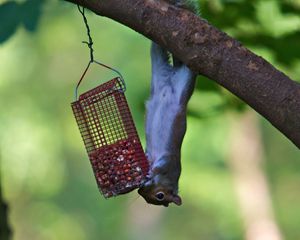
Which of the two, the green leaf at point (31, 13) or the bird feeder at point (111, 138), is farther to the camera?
the green leaf at point (31, 13)

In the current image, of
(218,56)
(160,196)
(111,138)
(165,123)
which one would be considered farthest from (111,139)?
(218,56)

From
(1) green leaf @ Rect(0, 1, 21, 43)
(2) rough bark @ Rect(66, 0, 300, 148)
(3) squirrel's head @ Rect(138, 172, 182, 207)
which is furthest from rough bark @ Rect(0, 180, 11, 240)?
(2) rough bark @ Rect(66, 0, 300, 148)

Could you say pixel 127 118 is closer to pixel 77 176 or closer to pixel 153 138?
pixel 153 138

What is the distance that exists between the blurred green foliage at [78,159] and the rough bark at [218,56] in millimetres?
5590

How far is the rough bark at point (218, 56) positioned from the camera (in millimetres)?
2645

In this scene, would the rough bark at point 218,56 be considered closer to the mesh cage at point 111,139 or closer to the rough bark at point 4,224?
the mesh cage at point 111,139

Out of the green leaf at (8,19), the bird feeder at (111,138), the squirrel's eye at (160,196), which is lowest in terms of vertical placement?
the squirrel's eye at (160,196)

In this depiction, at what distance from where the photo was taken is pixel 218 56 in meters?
2.67

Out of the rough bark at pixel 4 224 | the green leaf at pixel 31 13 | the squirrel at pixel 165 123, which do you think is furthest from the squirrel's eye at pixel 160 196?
the rough bark at pixel 4 224

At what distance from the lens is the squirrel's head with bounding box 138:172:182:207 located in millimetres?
3611

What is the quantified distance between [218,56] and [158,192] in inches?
42.5

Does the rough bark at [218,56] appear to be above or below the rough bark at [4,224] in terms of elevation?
above

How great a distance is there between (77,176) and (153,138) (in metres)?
12.1

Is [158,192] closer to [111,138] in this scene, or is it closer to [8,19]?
[111,138]
